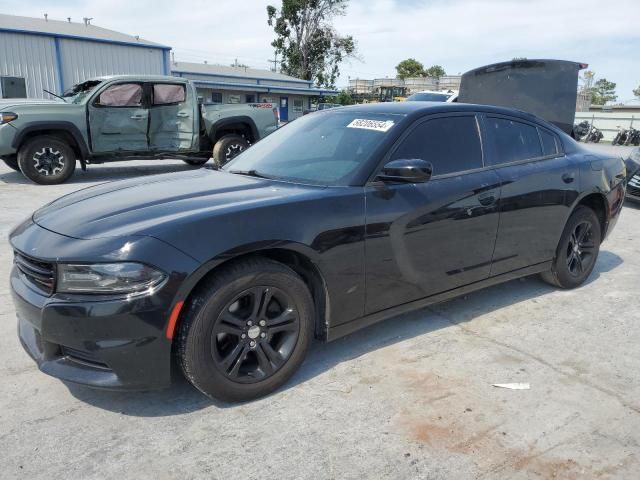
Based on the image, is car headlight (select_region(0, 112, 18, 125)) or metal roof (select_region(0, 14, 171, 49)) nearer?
car headlight (select_region(0, 112, 18, 125))

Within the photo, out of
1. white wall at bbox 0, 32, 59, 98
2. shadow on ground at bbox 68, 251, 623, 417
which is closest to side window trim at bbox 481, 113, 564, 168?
A: shadow on ground at bbox 68, 251, 623, 417

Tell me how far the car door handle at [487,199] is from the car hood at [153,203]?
1.23 metres

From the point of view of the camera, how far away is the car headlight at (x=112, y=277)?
2307 millimetres

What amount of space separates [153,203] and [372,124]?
1.53 metres

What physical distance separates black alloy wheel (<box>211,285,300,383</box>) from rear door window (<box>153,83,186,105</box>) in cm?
818

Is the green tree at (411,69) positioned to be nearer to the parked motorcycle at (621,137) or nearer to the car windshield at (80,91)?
the parked motorcycle at (621,137)

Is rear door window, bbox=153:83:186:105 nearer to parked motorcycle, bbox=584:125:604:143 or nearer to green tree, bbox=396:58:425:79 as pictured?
parked motorcycle, bbox=584:125:604:143

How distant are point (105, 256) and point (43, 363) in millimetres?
662

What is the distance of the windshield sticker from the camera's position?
338 centimetres

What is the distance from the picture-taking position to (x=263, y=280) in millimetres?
2623

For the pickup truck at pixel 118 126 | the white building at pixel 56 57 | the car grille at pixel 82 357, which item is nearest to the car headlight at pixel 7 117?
the pickup truck at pixel 118 126

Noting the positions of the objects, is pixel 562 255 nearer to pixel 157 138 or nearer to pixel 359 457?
pixel 359 457

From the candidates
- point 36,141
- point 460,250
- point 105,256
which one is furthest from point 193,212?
point 36,141

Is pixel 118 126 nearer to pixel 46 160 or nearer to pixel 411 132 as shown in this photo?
pixel 46 160
